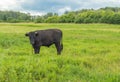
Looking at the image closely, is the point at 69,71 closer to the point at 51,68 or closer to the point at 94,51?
the point at 51,68

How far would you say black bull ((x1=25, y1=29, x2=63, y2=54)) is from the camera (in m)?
14.8

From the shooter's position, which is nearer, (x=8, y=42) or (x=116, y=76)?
(x=116, y=76)

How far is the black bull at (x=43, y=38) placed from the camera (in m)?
14.8

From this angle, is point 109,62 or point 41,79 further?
point 109,62

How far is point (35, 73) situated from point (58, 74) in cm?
81

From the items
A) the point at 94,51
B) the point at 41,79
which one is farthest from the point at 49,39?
the point at 41,79

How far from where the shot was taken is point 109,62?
12.4m

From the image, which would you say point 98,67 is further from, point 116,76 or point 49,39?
point 49,39

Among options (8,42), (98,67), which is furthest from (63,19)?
(98,67)

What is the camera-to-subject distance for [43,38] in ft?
50.4

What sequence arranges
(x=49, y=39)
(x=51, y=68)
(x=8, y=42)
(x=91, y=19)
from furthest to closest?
(x=91, y=19)
(x=8, y=42)
(x=49, y=39)
(x=51, y=68)

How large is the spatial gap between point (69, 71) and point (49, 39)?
5935 millimetres

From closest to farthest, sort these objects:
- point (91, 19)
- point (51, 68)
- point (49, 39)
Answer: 1. point (51, 68)
2. point (49, 39)
3. point (91, 19)

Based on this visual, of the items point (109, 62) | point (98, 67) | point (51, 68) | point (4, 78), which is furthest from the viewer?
point (109, 62)
